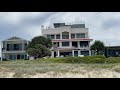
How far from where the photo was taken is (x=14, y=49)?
43.1 m

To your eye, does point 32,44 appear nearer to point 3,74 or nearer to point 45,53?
point 45,53

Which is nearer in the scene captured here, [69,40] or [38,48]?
[38,48]

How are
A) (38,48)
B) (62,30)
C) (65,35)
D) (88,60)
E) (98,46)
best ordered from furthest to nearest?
1. (65,35)
2. (62,30)
3. (98,46)
4. (38,48)
5. (88,60)

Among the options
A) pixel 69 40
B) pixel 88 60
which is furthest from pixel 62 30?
pixel 88 60

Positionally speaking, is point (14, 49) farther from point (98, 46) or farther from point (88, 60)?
point (88, 60)

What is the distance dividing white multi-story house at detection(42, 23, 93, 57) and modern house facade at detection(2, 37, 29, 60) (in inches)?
138

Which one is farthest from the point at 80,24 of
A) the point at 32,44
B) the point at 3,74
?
the point at 3,74

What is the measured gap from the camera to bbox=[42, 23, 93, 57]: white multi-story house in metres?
42.3

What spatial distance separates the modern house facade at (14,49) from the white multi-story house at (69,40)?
3.51 meters

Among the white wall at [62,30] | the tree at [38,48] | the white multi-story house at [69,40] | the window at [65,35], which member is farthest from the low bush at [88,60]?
the window at [65,35]

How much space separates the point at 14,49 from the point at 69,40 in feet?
26.1
